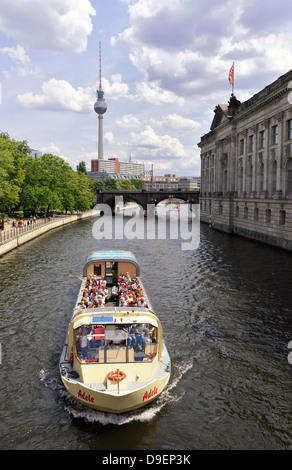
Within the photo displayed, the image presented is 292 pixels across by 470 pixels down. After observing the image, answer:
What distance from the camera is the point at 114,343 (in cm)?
1423

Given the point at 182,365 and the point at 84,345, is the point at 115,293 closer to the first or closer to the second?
the point at 182,365

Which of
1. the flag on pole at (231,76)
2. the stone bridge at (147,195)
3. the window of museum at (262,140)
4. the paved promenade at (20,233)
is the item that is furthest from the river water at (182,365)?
the stone bridge at (147,195)

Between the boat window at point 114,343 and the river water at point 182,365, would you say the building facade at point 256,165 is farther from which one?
the boat window at point 114,343

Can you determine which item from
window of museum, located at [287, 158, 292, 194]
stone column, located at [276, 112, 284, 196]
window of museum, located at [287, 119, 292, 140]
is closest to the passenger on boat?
window of museum, located at [287, 158, 292, 194]

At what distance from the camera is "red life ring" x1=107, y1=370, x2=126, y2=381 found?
13.3 meters

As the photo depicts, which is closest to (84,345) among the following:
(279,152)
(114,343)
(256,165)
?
(114,343)

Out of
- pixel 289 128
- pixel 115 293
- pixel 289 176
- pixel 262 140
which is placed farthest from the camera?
pixel 262 140

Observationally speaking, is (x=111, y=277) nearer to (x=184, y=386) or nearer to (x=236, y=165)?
(x=184, y=386)

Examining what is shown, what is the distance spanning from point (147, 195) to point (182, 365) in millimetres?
116221

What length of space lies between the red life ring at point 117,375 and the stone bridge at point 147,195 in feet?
370

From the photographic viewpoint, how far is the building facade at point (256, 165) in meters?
49.5

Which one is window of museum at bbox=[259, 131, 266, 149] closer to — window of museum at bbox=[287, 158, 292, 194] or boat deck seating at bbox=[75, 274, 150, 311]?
window of museum at bbox=[287, 158, 292, 194]

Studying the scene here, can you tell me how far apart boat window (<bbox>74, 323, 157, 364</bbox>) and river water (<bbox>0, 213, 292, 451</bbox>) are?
189 cm

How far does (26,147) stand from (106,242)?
35791 millimetres
